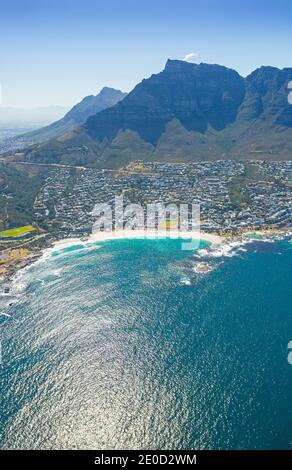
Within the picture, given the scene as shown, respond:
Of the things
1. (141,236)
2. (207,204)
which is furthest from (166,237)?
(207,204)

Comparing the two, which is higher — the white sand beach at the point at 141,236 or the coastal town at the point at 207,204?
the coastal town at the point at 207,204

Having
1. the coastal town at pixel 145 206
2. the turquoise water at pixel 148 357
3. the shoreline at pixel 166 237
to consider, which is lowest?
the turquoise water at pixel 148 357

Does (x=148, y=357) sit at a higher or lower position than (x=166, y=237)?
lower

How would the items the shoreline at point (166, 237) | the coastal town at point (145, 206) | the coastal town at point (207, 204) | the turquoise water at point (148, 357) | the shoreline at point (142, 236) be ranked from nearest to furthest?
the turquoise water at point (148, 357) < the shoreline at point (166, 237) < the coastal town at point (145, 206) < the shoreline at point (142, 236) < the coastal town at point (207, 204)

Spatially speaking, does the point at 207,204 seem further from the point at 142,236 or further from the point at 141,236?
the point at 141,236

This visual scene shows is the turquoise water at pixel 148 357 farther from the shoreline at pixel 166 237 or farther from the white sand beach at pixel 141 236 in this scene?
the white sand beach at pixel 141 236

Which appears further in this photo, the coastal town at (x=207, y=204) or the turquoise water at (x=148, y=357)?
the coastal town at (x=207, y=204)

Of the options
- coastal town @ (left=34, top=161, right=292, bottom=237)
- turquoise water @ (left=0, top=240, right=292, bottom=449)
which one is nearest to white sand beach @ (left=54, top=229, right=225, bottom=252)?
coastal town @ (left=34, top=161, right=292, bottom=237)

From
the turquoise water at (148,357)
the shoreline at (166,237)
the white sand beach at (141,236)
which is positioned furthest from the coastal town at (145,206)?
the turquoise water at (148,357)
